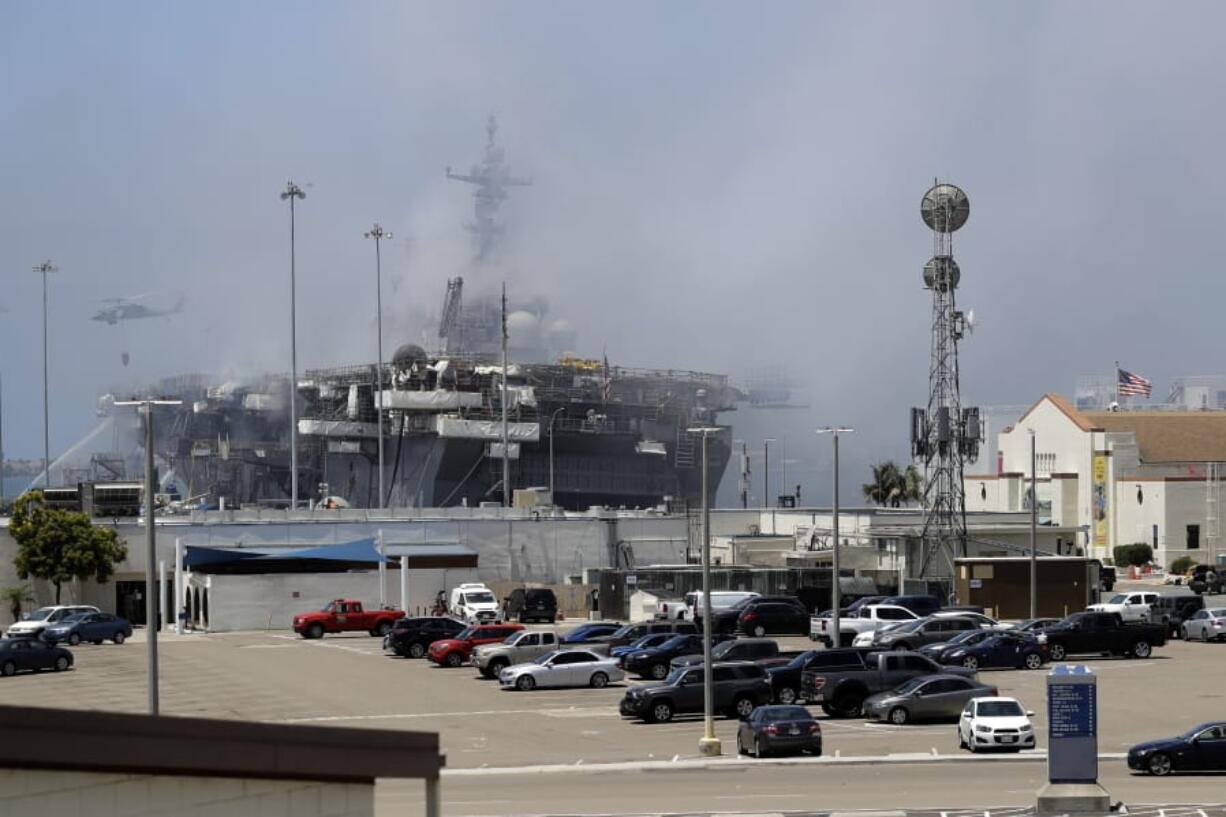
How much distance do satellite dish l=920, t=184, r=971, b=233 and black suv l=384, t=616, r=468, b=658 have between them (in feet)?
106

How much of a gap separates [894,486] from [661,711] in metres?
79.9

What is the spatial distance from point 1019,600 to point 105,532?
119 ft

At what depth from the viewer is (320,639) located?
2665 inches

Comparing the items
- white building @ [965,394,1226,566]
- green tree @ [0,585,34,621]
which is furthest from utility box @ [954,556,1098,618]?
green tree @ [0,585,34,621]

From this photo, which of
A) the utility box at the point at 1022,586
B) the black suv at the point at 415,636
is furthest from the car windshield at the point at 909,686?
the utility box at the point at 1022,586

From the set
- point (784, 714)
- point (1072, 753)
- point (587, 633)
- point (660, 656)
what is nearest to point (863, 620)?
point (587, 633)

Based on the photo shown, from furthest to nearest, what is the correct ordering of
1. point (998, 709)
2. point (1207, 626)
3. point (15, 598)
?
point (15, 598), point (1207, 626), point (998, 709)

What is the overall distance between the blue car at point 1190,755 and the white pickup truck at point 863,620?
2655 cm

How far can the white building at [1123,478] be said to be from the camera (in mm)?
105188

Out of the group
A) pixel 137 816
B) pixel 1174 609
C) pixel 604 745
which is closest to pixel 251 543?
pixel 1174 609

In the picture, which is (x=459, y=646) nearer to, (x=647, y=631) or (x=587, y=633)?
(x=587, y=633)

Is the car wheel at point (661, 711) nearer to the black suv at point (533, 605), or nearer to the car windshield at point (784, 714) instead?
the car windshield at point (784, 714)

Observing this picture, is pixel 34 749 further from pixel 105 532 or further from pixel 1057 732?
pixel 105 532

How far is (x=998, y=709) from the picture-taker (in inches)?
1458
